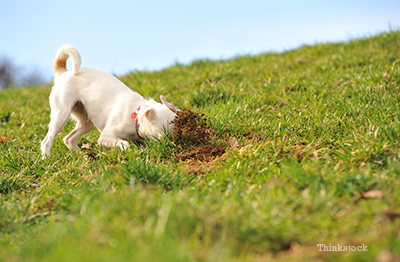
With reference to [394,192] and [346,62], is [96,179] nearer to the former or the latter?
[394,192]

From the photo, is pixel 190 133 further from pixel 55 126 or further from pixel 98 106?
pixel 55 126

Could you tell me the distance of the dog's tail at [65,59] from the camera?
13.9 ft

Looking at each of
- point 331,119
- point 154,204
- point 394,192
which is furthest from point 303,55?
point 154,204

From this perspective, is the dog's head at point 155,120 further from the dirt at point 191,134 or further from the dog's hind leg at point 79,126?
the dog's hind leg at point 79,126

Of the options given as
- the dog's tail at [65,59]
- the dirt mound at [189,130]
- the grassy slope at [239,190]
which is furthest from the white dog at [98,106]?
the grassy slope at [239,190]

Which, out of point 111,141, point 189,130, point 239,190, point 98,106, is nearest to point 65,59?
point 98,106

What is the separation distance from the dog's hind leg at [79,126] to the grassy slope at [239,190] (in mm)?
190

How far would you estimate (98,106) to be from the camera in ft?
13.7

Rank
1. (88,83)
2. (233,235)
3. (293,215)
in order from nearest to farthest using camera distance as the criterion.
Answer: (233,235), (293,215), (88,83)

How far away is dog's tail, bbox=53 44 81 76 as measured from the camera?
4.23 meters

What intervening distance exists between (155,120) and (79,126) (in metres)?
1.44

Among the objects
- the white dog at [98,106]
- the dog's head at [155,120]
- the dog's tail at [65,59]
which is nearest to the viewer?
the dog's head at [155,120]

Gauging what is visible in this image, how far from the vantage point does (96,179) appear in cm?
267

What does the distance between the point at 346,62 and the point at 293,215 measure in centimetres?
571
